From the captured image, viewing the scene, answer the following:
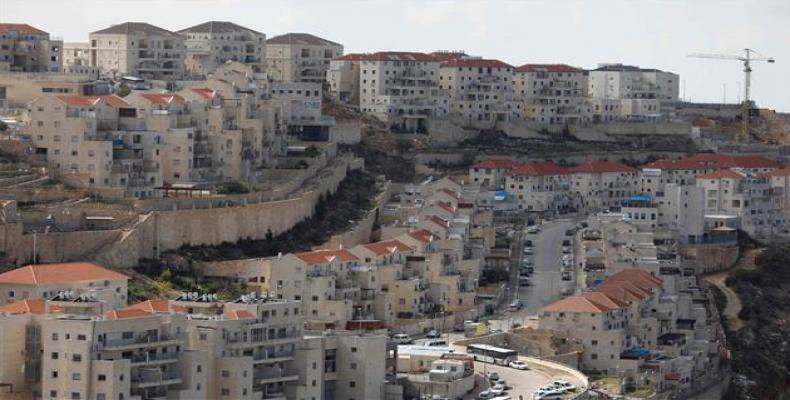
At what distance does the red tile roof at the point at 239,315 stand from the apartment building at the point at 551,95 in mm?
53163

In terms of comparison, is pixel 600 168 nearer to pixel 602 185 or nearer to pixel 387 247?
pixel 602 185

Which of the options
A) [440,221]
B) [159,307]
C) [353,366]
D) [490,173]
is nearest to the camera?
[159,307]

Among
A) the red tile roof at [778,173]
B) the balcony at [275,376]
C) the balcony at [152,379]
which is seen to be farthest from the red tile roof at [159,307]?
the red tile roof at [778,173]

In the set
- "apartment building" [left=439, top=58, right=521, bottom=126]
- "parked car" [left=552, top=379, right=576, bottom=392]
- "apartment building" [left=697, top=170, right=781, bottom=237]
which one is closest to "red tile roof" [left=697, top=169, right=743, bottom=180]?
"apartment building" [left=697, top=170, right=781, bottom=237]

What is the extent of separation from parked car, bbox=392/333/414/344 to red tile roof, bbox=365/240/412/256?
4901mm

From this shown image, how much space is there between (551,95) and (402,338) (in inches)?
1739

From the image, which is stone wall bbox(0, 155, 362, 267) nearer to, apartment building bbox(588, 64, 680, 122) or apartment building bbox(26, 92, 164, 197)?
apartment building bbox(26, 92, 164, 197)

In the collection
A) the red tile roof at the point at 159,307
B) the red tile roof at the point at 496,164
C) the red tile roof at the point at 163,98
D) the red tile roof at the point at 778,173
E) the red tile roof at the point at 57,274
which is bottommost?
the red tile roof at the point at 159,307

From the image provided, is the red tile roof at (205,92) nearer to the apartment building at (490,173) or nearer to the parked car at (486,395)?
the apartment building at (490,173)

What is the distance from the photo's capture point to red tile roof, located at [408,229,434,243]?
3024 inches

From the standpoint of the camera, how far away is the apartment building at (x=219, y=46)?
100000 millimetres

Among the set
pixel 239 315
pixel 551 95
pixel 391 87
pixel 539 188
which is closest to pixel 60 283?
pixel 239 315

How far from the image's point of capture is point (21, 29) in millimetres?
89875

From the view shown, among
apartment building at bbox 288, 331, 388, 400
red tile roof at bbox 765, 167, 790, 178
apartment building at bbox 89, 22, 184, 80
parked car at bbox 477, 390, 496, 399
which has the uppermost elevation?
apartment building at bbox 89, 22, 184, 80
